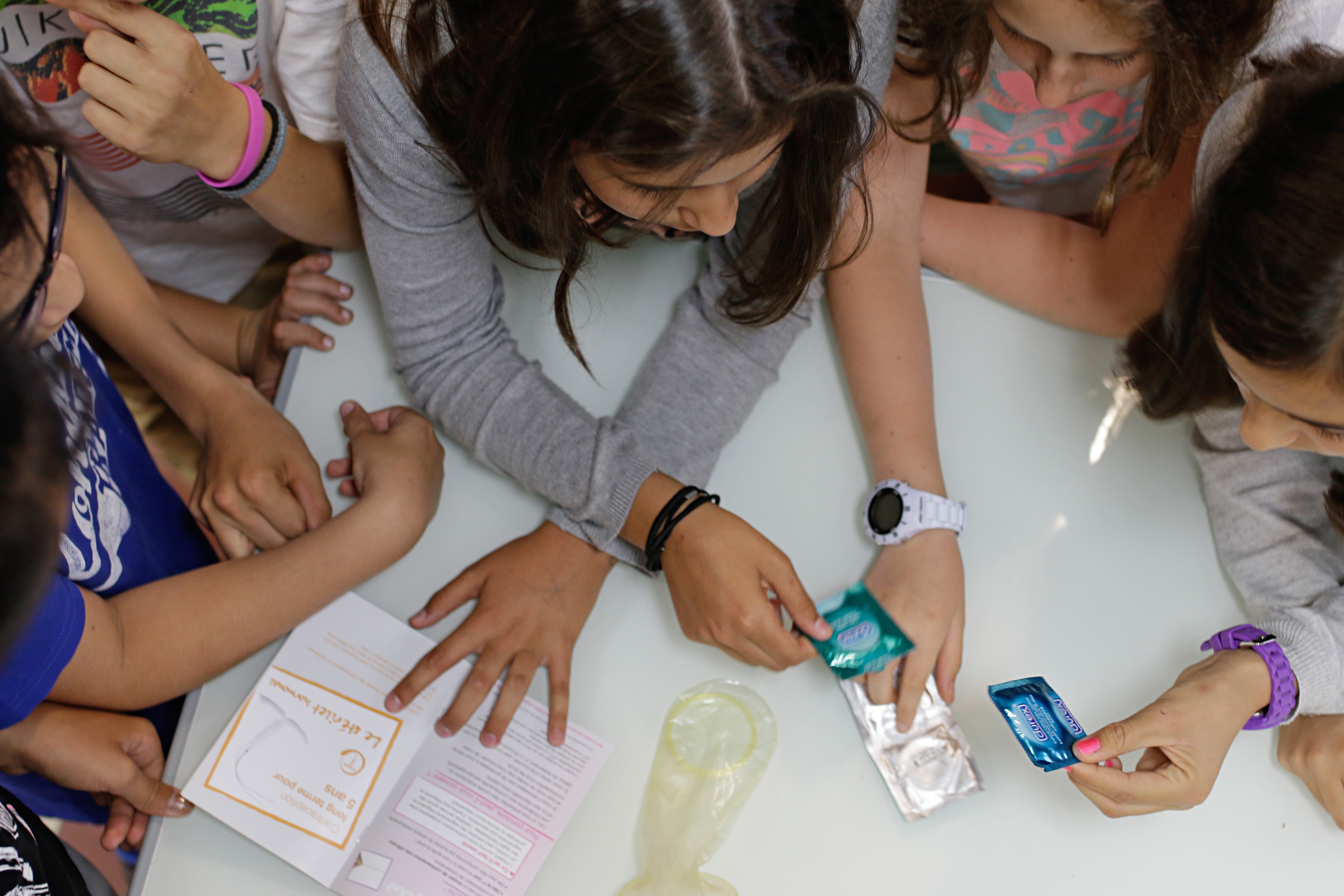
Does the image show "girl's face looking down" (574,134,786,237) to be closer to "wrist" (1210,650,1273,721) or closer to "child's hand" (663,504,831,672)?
"child's hand" (663,504,831,672)

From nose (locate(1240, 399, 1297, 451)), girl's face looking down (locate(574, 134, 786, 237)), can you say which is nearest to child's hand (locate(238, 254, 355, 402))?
girl's face looking down (locate(574, 134, 786, 237))

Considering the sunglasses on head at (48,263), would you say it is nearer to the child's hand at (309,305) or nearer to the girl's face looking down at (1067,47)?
the child's hand at (309,305)

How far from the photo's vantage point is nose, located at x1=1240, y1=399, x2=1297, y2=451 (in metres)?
0.69

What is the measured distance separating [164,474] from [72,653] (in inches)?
26.2

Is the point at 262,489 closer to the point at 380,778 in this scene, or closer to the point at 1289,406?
the point at 380,778

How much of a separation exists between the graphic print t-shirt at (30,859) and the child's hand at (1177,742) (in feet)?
2.64

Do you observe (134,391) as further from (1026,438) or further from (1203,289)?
(1203,289)

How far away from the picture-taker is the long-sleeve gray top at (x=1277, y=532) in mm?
808

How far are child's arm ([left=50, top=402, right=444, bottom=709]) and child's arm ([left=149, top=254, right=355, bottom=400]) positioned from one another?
0.60 ft

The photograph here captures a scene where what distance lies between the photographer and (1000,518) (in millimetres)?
892

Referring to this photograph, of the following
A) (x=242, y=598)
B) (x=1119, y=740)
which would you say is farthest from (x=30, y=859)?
(x=1119, y=740)

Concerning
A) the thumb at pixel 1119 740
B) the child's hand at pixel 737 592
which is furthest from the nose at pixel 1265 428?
the child's hand at pixel 737 592

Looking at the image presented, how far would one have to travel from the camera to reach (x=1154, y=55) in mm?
760

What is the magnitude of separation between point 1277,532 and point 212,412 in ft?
3.46
